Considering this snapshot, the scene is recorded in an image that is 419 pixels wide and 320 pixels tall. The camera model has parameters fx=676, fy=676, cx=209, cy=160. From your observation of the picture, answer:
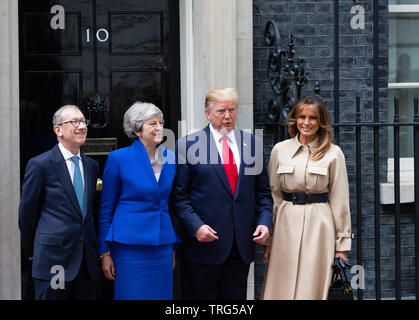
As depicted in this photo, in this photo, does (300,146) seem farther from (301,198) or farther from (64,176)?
(64,176)

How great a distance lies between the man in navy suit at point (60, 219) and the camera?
408 cm

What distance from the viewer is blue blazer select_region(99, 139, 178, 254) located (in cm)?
422

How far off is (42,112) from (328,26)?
260 cm

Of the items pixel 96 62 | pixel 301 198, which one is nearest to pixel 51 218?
pixel 301 198

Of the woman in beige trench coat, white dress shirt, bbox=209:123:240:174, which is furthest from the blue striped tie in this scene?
the woman in beige trench coat

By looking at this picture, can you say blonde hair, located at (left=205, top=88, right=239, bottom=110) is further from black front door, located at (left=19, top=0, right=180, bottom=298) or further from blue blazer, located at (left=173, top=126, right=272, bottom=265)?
black front door, located at (left=19, top=0, right=180, bottom=298)

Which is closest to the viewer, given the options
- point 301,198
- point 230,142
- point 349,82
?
point 230,142

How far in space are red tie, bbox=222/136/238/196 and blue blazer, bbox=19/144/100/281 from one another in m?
0.96

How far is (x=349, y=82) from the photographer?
605 centimetres

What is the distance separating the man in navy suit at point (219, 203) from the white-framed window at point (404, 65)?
242 cm

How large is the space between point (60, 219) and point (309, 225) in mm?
1638

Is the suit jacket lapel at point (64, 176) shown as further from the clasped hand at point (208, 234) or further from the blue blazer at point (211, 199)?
the clasped hand at point (208, 234)

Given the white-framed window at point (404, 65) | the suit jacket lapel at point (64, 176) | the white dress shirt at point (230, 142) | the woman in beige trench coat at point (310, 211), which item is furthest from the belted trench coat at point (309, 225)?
the white-framed window at point (404, 65)
